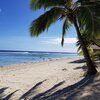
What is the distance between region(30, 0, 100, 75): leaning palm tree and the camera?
478 inches

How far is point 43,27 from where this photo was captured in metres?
13.7

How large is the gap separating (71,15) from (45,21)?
1.43 meters

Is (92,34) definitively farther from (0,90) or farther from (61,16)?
(0,90)

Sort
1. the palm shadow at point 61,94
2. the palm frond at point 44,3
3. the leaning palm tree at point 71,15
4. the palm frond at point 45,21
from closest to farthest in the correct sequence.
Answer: the palm shadow at point 61,94 → the leaning palm tree at point 71,15 → the palm frond at point 44,3 → the palm frond at point 45,21

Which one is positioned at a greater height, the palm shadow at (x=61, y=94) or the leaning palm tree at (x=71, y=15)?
the leaning palm tree at (x=71, y=15)

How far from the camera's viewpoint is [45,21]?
1348cm

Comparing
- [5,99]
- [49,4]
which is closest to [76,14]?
[49,4]

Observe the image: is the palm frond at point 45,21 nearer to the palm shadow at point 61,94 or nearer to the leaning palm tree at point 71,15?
the leaning palm tree at point 71,15

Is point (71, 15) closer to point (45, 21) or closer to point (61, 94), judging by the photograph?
point (45, 21)

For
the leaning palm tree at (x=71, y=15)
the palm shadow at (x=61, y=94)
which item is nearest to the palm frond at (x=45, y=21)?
the leaning palm tree at (x=71, y=15)

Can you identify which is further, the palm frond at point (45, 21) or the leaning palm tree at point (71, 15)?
the palm frond at point (45, 21)

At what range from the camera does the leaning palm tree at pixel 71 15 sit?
12141 mm

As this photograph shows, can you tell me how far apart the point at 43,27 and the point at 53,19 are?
27.4 inches

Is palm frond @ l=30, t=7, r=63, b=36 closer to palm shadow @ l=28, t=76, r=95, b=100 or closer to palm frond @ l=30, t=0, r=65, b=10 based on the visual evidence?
palm frond @ l=30, t=0, r=65, b=10
